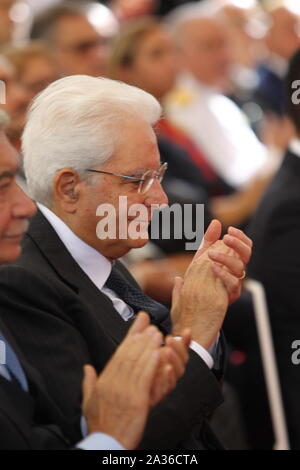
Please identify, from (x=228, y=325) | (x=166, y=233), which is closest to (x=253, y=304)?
(x=228, y=325)

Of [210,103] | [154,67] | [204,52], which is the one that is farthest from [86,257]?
[204,52]

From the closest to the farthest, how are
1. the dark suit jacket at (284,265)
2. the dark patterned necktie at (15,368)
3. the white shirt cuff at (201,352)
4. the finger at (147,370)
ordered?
the finger at (147,370) → the dark patterned necktie at (15,368) → the white shirt cuff at (201,352) → the dark suit jacket at (284,265)

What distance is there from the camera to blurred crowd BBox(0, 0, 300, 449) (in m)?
2.88

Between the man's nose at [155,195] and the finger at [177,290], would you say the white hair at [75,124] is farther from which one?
the finger at [177,290]

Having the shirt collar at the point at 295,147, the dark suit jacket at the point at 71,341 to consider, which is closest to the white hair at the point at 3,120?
the dark suit jacket at the point at 71,341

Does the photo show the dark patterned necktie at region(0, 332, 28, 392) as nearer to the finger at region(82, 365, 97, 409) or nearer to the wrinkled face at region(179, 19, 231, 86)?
the finger at region(82, 365, 97, 409)

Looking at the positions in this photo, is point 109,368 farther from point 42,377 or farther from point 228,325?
point 228,325

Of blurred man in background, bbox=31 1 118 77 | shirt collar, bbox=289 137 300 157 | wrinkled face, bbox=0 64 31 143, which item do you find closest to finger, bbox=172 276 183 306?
shirt collar, bbox=289 137 300 157

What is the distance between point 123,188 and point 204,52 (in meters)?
3.33

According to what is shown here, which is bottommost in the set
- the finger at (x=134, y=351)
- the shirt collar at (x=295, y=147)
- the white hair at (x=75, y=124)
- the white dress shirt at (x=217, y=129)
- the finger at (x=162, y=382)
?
the white dress shirt at (x=217, y=129)

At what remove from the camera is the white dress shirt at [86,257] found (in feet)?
6.51

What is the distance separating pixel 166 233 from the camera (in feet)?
9.83

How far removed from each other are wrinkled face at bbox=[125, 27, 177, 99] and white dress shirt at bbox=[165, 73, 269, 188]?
0.31m

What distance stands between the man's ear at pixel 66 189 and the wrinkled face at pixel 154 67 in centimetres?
234
